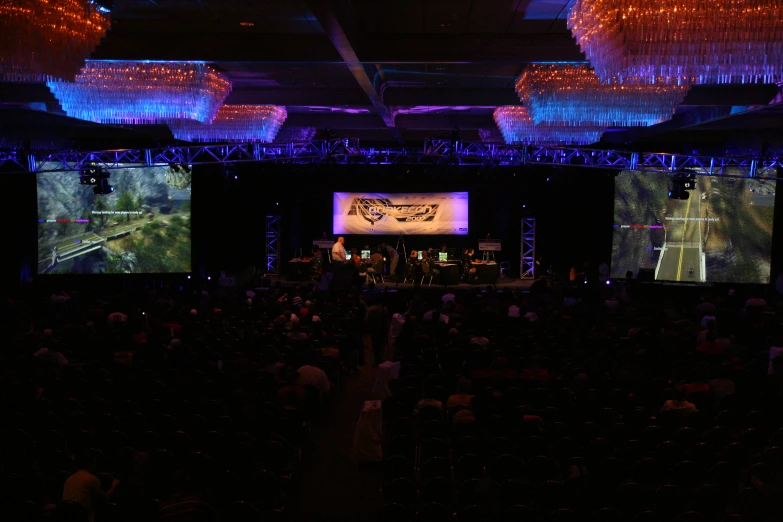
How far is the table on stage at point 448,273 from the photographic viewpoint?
78.1 ft

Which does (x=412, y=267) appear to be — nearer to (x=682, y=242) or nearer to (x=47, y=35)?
(x=682, y=242)

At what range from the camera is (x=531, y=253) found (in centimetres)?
2617

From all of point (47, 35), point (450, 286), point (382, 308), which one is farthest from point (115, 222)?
point (47, 35)

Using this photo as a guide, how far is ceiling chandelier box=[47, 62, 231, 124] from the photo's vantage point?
8.42 m

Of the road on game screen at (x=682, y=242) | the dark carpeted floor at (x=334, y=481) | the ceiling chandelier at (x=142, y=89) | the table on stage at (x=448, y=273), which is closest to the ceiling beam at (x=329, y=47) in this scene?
the ceiling chandelier at (x=142, y=89)

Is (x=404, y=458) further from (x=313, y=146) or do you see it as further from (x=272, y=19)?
(x=313, y=146)

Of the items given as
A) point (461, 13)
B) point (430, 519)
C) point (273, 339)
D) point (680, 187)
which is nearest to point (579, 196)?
Answer: point (680, 187)

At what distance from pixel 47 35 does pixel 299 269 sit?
19.1 m

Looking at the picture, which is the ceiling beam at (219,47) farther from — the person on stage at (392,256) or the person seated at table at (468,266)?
the person on stage at (392,256)

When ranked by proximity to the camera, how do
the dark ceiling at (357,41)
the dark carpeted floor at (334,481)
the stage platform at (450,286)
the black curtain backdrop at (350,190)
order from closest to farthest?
the dark ceiling at (357,41) < the dark carpeted floor at (334,481) < the black curtain backdrop at (350,190) < the stage platform at (450,286)

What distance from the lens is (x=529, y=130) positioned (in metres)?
12.7

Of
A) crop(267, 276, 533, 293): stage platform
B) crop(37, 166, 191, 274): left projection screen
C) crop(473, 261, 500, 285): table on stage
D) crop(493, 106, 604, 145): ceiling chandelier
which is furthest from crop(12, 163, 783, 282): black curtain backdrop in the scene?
crop(493, 106, 604, 145): ceiling chandelier

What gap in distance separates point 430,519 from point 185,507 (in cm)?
196

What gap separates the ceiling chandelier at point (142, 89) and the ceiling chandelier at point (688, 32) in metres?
5.38
